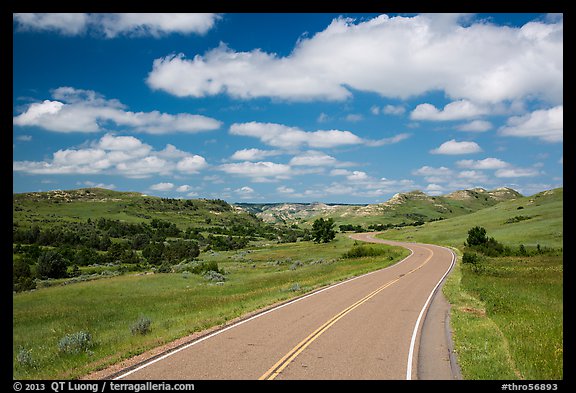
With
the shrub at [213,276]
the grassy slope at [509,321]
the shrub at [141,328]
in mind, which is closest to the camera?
the grassy slope at [509,321]

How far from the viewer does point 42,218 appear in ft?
490

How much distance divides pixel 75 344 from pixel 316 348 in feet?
30.9

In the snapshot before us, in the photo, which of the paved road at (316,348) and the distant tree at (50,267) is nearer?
the paved road at (316,348)

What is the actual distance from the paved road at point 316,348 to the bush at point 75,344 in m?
4.72

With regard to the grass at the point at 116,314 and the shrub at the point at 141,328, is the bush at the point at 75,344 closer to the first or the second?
the grass at the point at 116,314

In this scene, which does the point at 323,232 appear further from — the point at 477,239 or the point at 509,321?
the point at 509,321

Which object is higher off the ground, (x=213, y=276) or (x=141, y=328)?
(x=141, y=328)

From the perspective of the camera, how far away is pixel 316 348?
13344mm

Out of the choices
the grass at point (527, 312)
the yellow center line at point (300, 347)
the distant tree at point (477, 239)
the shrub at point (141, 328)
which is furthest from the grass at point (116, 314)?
the distant tree at point (477, 239)

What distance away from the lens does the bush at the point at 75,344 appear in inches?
586

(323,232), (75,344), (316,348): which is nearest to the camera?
(316,348)

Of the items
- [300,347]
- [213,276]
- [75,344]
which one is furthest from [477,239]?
[75,344]

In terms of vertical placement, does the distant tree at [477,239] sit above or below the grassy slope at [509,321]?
above
